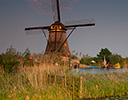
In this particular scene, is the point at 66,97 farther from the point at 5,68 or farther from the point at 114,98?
the point at 5,68

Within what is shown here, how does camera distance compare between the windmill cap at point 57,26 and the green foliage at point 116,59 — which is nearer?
the windmill cap at point 57,26

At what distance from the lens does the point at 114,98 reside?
10531 millimetres

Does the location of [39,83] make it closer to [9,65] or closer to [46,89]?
[46,89]

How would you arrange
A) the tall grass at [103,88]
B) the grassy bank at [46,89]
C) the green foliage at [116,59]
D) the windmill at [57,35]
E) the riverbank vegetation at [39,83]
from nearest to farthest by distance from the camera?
the grassy bank at [46,89] < the riverbank vegetation at [39,83] < the tall grass at [103,88] < the windmill at [57,35] < the green foliage at [116,59]

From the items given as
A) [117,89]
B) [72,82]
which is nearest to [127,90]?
[117,89]

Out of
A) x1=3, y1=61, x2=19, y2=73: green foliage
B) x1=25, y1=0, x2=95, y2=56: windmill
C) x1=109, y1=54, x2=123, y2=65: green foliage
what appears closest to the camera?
x1=3, y1=61, x2=19, y2=73: green foliage

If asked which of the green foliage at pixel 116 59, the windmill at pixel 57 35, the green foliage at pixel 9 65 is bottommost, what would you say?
the green foliage at pixel 9 65

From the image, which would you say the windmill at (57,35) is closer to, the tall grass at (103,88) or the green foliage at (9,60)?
the green foliage at (9,60)

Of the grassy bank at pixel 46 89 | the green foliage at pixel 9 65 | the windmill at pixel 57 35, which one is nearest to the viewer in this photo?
the grassy bank at pixel 46 89

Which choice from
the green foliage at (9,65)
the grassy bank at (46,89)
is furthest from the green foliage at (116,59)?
the green foliage at (9,65)

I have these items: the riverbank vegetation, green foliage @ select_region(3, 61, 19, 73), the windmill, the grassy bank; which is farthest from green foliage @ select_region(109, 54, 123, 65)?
green foliage @ select_region(3, 61, 19, 73)

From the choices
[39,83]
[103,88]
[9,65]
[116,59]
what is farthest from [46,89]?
[116,59]

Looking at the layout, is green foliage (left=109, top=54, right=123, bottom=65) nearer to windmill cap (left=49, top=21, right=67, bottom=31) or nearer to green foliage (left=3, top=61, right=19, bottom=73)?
windmill cap (left=49, top=21, right=67, bottom=31)

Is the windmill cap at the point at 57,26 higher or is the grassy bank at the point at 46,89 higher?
the windmill cap at the point at 57,26
